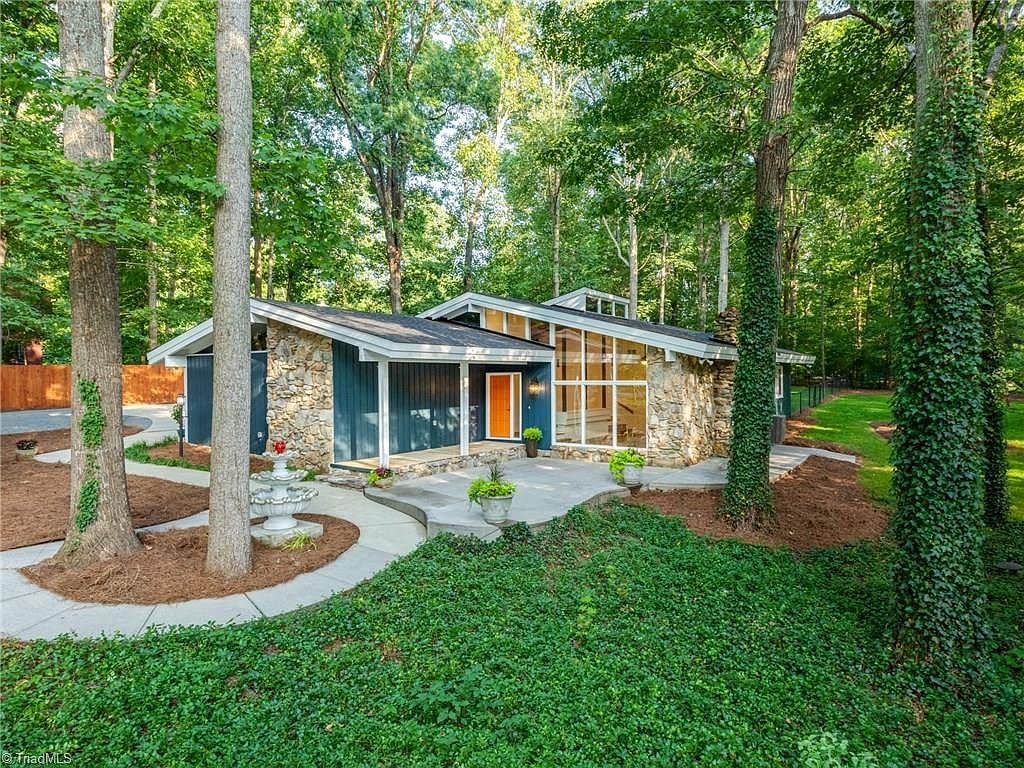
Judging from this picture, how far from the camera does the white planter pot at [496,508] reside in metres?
6.12

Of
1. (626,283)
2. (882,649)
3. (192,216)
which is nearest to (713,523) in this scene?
(882,649)

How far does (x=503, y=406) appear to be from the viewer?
12.2 metres

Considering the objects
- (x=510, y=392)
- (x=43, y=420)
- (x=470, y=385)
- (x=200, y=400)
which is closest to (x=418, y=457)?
(x=470, y=385)

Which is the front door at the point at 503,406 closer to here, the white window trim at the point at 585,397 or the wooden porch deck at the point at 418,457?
the wooden porch deck at the point at 418,457

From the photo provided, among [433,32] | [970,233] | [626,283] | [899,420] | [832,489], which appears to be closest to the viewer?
[970,233]

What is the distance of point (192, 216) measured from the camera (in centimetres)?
546

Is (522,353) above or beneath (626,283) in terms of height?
beneath

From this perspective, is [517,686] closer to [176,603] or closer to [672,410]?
[176,603]

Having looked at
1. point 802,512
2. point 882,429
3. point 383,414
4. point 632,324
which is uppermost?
point 632,324

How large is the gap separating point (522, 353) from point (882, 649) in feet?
25.8

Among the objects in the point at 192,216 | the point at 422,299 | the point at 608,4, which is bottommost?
the point at 192,216

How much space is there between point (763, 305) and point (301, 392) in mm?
8195

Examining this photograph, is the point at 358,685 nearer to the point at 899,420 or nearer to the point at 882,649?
the point at 882,649

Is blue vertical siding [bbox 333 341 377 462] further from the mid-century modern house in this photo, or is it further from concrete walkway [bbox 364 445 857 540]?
concrete walkway [bbox 364 445 857 540]
